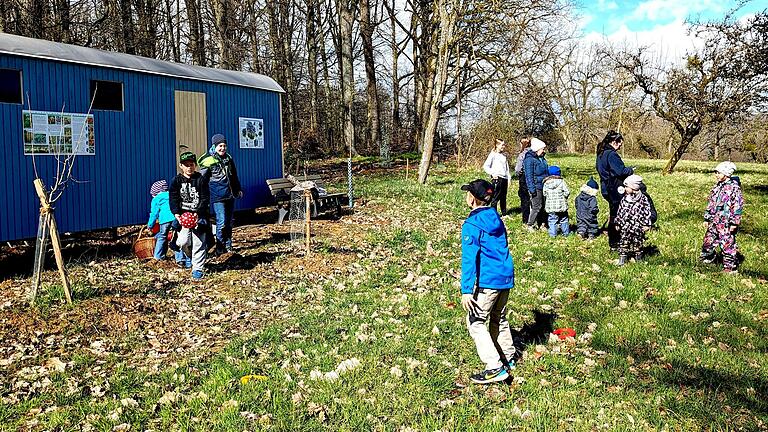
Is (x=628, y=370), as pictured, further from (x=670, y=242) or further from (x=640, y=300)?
(x=670, y=242)

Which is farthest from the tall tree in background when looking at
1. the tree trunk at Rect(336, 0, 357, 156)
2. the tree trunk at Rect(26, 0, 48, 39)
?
the tree trunk at Rect(26, 0, 48, 39)

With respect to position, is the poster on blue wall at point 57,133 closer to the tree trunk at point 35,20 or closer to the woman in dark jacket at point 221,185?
the woman in dark jacket at point 221,185

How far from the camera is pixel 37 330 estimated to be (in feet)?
21.1

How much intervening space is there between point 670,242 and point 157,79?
33.1ft

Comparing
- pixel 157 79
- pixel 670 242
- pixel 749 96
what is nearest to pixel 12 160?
pixel 157 79

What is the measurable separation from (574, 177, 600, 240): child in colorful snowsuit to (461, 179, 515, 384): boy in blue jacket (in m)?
6.20

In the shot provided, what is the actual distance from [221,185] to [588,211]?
6.50 meters

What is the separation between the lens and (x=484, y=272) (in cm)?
509

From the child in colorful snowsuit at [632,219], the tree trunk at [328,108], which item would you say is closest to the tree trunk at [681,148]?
the child in colorful snowsuit at [632,219]

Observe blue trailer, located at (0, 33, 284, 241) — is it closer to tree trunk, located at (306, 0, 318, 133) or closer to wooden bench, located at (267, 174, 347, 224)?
wooden bench, located at (267, 174, 347, 224)

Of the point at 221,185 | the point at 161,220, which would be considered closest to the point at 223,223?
the point at 221,185

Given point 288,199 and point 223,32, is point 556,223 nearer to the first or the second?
point 288,199

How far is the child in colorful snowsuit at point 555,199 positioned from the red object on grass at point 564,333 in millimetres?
5016

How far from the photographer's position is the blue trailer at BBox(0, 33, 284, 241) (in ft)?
31.4
